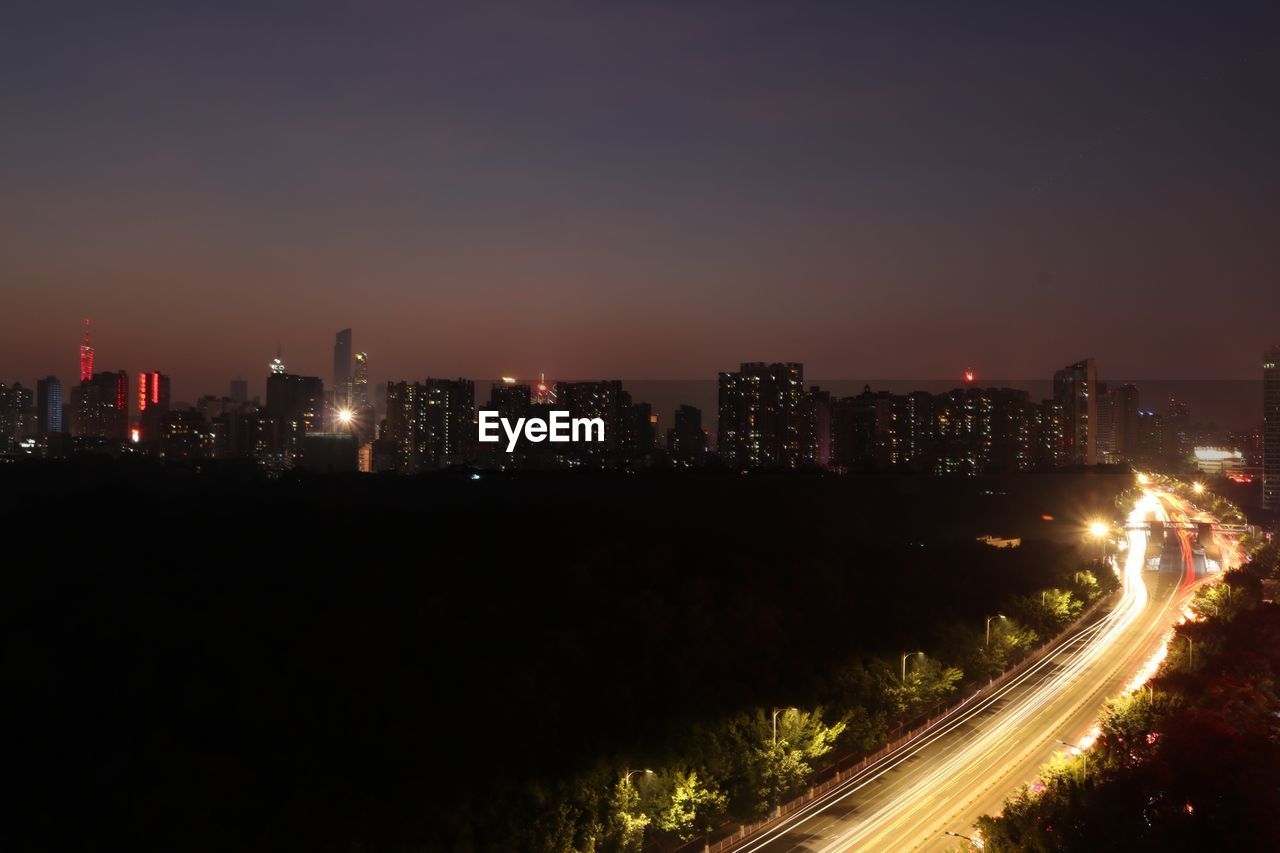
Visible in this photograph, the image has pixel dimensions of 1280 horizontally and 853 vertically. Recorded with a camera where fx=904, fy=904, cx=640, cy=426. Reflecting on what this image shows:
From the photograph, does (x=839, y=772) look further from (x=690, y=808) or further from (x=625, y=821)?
(x=625, y=821)

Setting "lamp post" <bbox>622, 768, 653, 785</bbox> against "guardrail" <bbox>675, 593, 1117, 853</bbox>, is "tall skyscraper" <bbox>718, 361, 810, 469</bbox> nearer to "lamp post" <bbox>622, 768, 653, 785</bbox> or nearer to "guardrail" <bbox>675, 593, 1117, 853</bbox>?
"guardrail" <bbox>675, 593, 1117, 853</bbox>

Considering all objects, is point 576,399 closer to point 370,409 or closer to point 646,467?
point 646,467

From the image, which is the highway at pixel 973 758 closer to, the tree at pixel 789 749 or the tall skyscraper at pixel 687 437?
the tree at pixel 789 749

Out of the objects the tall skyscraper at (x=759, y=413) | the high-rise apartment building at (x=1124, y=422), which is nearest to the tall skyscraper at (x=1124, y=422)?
the high-rise apartment building at (x=1124, y=422)

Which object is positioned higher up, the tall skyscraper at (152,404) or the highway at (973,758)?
the tall skyscraper at (152,404)

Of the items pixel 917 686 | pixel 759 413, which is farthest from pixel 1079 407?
pixel 917 686

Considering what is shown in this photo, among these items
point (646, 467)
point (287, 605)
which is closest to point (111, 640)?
point (287, 605)
